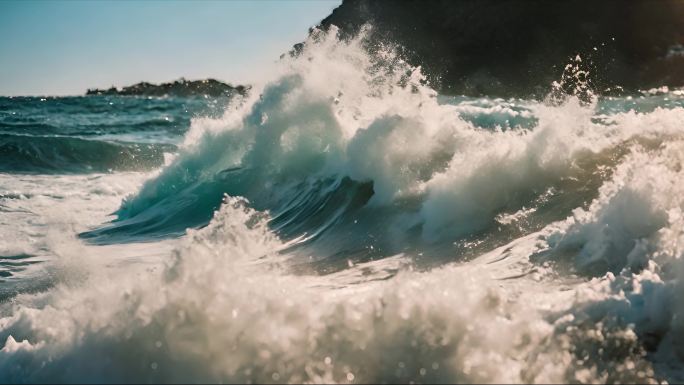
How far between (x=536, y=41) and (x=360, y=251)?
58436 millimetres

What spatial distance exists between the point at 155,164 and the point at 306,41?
34.4 ft

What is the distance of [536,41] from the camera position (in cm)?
6100

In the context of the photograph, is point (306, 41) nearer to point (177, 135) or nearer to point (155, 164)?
point (155, 164)

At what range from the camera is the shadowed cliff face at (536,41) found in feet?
173

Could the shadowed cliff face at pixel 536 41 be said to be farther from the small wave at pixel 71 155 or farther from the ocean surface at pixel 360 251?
the ocean surface at pixel 360 251

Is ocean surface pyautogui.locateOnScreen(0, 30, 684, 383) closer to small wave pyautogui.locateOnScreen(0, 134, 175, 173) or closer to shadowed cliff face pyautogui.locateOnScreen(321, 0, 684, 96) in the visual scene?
small wave pyautogui.locateOnScreen(0, 134, 175, 173)

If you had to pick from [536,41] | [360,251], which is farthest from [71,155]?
[536,41]

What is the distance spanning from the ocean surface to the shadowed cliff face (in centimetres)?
3996

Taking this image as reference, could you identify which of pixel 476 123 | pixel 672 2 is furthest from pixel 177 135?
pixel 672 2

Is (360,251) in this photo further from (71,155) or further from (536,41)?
(536,41)

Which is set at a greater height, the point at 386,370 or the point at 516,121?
the point at 516,121

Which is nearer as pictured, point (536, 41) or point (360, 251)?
point (360, 251)

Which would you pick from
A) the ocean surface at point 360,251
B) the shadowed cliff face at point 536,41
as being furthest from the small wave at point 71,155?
the shadowed cliff face at point 536,41

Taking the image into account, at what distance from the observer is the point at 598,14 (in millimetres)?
60531
